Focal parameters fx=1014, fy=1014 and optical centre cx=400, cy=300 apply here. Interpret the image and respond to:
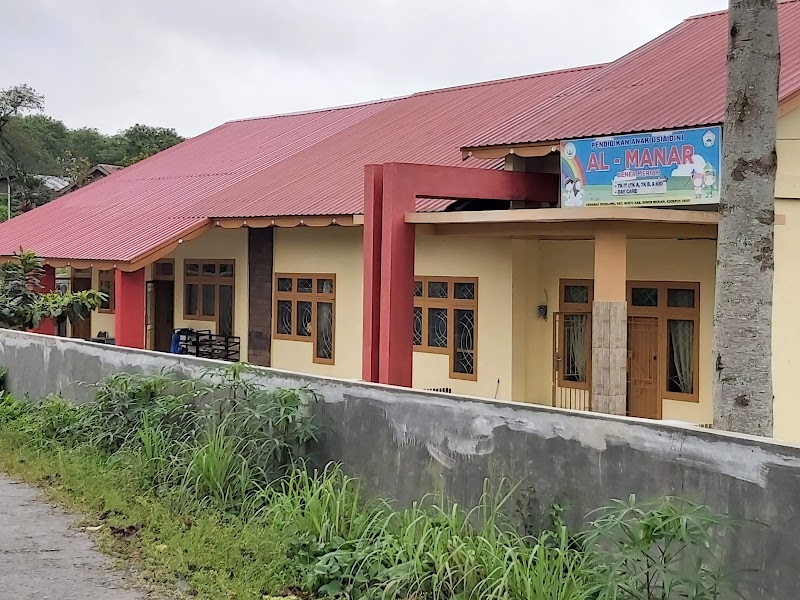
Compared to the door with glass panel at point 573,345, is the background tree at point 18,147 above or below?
above

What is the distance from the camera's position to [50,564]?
6746 millimetres

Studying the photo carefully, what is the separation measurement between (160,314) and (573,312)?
10630mm

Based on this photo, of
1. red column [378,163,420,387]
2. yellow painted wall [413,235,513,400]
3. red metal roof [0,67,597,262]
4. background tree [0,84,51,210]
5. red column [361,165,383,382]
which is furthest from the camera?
background tree [0,84,51,210]

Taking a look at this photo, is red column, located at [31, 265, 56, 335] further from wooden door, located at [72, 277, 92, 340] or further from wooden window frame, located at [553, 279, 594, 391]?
wooden window frame, located at [553, 279, 594, 391]

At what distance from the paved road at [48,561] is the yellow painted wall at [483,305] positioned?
7256mm

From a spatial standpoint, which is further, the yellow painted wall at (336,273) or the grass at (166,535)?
the yellow painted wall at (336,273)

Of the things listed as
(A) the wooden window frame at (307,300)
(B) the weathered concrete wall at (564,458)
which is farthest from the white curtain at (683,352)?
(B) the weathered concrete wall at (564,458)

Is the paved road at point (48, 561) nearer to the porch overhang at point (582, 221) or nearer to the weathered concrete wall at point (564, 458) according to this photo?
the weathered concrete wall at point (564, 458)

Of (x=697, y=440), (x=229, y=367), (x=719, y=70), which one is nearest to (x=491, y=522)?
(x=697, y=440)

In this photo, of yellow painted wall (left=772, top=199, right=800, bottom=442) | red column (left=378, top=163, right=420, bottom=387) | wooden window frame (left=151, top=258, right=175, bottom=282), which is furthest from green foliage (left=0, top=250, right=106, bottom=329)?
yellow painted wall (left=772, top=199, right=800, bottom=442)

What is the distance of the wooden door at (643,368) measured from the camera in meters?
13.1

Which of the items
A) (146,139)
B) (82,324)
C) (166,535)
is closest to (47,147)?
(146,139)

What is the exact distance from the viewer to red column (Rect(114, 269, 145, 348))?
16.7m

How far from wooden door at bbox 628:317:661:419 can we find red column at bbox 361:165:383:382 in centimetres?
386
